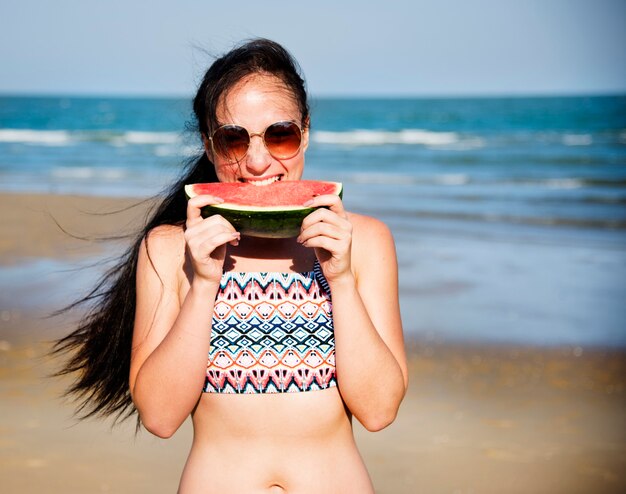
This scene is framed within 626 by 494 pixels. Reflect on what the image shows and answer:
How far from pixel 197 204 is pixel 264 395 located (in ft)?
2.07

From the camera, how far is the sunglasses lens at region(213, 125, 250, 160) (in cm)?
270

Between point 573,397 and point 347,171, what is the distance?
1560cm

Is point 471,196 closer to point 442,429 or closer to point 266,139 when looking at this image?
point 442,429

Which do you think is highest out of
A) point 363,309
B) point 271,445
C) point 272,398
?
point 363,309

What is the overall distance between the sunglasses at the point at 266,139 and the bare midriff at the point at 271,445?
785 millimetres

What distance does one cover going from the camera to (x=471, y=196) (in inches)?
653

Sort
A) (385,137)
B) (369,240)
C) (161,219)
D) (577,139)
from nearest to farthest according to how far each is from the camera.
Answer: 1. (369,240)
2. (161,219)
3. (577,139)
4. (385,137)

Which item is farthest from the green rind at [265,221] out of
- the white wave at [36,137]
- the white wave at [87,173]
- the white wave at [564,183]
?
the white wave at [36,137]

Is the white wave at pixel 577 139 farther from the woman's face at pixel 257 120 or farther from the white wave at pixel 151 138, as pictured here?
the woman's face at pixel 257 120

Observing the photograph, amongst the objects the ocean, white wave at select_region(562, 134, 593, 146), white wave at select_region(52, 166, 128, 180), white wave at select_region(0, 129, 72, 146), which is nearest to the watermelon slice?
the ocean

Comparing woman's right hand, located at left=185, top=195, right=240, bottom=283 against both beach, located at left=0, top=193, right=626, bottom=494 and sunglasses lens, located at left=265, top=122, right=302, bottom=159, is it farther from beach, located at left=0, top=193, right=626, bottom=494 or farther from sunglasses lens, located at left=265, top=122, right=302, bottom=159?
beach, located at left=0, top=193, right=626, bottom=494

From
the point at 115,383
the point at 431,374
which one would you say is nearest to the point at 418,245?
the point at 431,374

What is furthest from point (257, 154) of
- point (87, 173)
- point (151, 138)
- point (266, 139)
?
point (151, 138)

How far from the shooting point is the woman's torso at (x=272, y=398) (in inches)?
101
